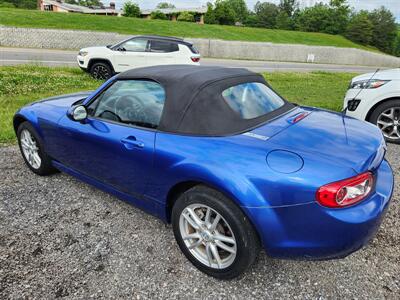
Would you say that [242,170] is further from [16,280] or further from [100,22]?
[100,22]

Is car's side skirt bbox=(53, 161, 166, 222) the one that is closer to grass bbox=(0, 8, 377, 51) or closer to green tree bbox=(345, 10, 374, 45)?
grass bbox=(0, 8, 377, 51)

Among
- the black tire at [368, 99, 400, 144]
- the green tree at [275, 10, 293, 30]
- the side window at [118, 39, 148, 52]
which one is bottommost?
the black tire at [368, 99, 400, 144]

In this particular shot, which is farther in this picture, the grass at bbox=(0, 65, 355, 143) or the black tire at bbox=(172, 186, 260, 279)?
the grass at bbox=(0, 65, 355, 143)

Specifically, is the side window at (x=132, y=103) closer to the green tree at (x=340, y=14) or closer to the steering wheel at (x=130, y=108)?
the steering wheel at (x=130, y=108)

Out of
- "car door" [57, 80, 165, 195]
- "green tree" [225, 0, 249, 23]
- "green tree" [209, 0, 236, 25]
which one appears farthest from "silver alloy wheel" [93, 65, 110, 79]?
"green tree" [225, 0, 249, 23]

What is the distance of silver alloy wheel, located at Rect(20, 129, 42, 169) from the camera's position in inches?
151

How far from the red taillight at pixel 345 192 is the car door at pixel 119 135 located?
1.27 metres

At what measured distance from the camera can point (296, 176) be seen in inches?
76.6

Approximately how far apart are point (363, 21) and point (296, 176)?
59318mm

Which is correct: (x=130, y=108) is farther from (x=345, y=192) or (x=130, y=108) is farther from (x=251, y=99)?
(x=345, y=192)

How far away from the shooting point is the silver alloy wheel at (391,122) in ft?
17.2

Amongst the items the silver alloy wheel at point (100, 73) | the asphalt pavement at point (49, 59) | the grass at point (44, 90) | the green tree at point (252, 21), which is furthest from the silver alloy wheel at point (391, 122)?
the green tree at point (252, 21)

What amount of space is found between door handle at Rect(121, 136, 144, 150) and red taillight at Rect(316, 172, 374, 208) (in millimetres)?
1390

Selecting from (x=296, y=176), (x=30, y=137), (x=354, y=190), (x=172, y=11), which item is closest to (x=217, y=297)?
(x=296, y=176)
